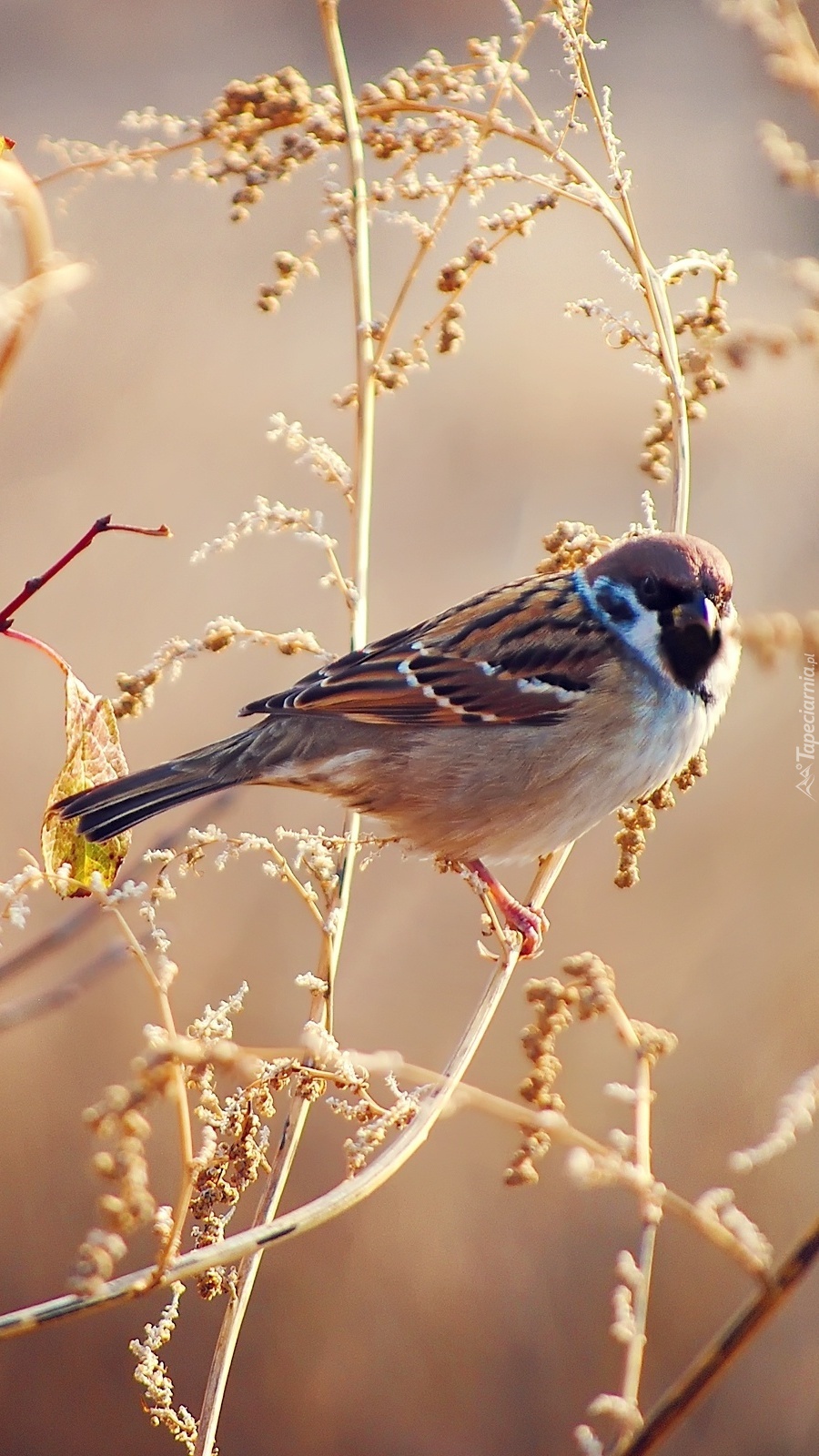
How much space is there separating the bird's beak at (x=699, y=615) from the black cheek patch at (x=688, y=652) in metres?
0.03

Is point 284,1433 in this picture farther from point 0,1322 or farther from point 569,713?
point 0,1322

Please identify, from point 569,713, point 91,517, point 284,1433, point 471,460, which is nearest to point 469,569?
point 471,460

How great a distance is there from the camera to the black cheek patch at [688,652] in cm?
242

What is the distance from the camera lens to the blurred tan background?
3535 millimetres

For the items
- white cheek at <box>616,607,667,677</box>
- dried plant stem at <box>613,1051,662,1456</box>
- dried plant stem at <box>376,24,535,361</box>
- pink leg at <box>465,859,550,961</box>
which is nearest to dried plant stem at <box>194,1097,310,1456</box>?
dried plant stem at <box>613,1051,662,1456</box>

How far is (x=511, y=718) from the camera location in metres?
2.60

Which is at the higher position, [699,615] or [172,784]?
[699,615]

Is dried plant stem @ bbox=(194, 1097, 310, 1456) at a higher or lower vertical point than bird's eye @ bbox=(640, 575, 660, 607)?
lower

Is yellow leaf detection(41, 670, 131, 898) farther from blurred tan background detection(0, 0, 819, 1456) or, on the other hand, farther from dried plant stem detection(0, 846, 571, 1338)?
blurred tan background detection(0, 0, 819, 1456)

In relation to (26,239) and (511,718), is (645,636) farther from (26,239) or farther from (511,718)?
(26,239)

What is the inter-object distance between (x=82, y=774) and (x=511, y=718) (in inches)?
58.2

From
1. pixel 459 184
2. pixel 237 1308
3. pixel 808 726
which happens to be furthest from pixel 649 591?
pixel 237 1308

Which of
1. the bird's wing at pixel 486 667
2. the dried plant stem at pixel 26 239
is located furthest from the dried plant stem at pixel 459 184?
the bird's wing at pixel 486 667

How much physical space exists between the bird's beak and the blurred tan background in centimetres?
133
